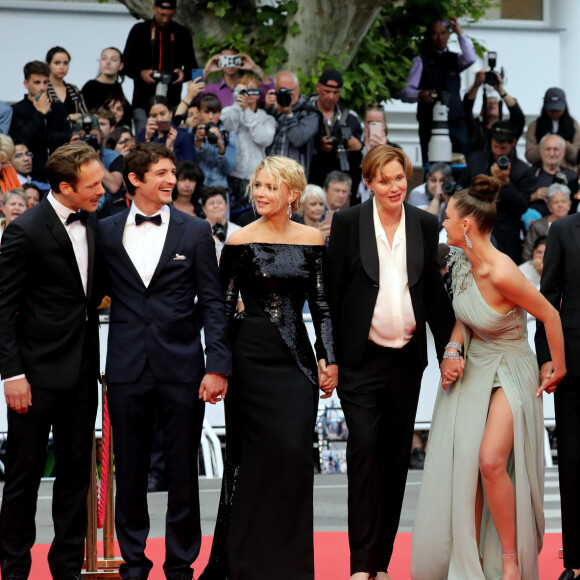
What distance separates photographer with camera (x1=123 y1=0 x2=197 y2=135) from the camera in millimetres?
11086

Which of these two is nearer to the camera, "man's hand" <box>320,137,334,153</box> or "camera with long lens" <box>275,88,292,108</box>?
"camera with long lens" <box>275,88,292,108</box>

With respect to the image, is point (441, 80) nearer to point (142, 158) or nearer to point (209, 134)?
point (209, 134)

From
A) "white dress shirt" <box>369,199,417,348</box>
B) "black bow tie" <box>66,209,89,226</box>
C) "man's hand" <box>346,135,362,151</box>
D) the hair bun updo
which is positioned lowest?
"white dress shirt" <box>369,199,417,348</box>

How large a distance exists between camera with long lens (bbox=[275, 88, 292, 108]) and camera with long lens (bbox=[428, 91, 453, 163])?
71.6 inches

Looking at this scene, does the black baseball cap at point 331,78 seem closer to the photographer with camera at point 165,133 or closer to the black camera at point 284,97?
the black camera at point 284,97

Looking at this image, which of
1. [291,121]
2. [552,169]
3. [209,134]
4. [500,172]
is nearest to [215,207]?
[209,134]

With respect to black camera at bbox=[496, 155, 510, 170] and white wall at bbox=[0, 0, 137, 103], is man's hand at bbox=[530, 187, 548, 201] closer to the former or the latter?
black camera at bbox=[496, 155, 510, 170]

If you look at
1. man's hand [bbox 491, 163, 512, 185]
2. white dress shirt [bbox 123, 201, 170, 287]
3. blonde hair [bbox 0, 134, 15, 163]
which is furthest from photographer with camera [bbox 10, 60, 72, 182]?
white dress shirt [bbox 123, 201, 170, 287]

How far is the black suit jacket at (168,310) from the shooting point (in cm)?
555

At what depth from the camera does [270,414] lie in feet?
18.5

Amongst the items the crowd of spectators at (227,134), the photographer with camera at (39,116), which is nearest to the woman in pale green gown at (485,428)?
the crowd of spectators at (227,134)

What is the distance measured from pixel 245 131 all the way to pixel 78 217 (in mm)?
5240

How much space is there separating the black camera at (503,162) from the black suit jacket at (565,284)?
16.7ft

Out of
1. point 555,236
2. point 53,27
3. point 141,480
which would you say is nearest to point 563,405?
point 555,236
